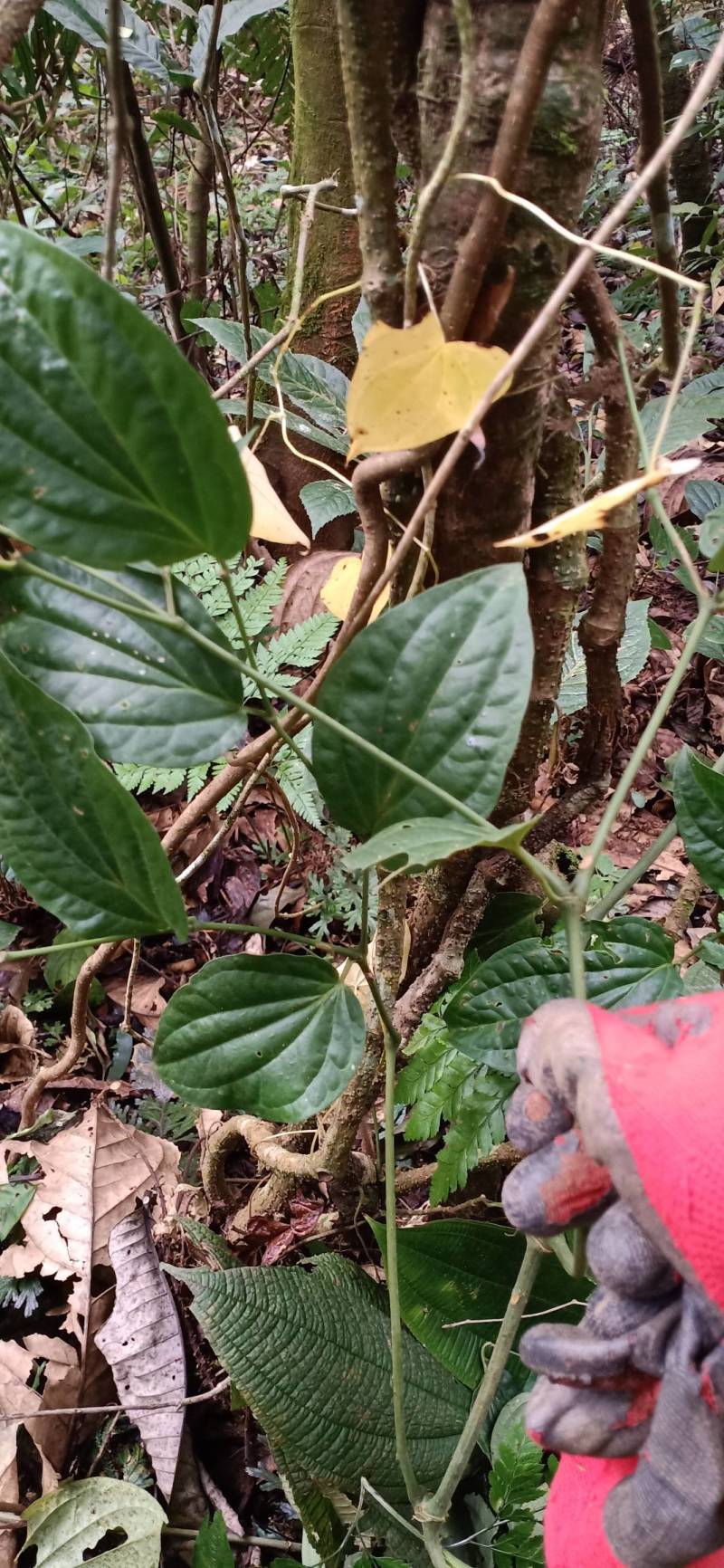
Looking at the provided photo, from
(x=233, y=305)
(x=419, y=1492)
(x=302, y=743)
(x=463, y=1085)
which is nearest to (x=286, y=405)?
(x=233, y=305)

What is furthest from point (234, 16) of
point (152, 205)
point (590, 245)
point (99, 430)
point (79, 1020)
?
point (79, 1020)

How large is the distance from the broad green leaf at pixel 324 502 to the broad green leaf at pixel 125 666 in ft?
1.96

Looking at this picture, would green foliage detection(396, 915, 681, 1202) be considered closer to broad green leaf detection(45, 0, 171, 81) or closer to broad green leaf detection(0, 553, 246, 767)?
broad green leaf detection(0, 553, 246, 767)

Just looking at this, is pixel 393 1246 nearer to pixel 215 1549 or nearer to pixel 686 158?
pixel 215 1549

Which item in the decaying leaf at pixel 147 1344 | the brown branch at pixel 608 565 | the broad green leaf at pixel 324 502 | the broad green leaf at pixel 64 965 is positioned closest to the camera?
the brown branch at pixel 608 565

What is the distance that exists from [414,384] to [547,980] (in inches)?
16.5

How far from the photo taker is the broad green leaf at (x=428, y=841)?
0.41 m


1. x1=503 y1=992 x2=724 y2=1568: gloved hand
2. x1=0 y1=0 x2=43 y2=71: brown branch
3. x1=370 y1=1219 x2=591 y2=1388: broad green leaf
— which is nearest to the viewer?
x1=503 y1=992 x2=724 y2=1568: gloved hand

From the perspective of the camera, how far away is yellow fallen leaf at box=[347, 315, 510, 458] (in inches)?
20.0

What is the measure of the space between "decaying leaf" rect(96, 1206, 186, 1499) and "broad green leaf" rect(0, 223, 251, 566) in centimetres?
92

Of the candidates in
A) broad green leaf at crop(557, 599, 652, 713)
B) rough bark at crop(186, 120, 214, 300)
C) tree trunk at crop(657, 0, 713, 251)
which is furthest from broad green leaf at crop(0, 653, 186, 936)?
tree trunk at crop(657, 0, 713, 251)

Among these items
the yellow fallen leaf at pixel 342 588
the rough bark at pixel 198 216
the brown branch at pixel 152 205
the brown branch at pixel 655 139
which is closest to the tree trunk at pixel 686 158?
the rough bark at pixel 198 216

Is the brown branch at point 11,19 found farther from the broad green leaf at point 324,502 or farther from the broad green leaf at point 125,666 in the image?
the broad green leaf at point 324,502

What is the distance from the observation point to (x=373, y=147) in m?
0.55
